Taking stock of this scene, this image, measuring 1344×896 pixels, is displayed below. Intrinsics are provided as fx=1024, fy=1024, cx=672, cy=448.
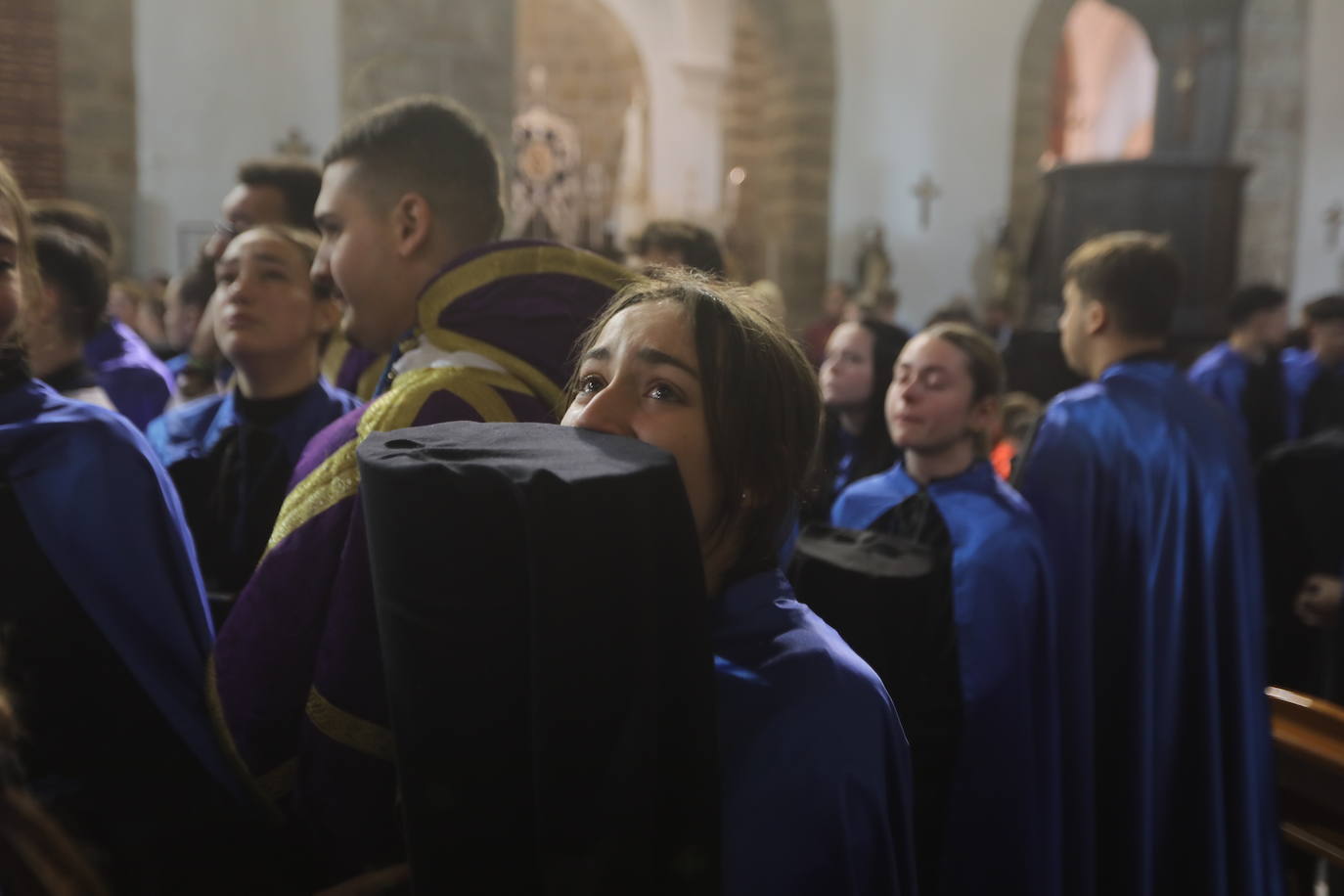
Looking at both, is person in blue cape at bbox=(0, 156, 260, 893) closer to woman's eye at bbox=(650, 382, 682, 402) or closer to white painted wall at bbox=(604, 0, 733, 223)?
woman's eye at bbox=(650, 382, 682, 402)

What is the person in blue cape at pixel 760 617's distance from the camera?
1.03 metres

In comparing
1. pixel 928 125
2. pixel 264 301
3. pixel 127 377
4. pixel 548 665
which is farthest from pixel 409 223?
pixel 928 125

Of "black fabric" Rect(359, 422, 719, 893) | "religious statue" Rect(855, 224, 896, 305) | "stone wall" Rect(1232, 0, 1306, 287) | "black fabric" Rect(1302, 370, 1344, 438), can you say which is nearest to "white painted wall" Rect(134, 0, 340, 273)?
"religious statue" Rect(855, 224, 896, 305)

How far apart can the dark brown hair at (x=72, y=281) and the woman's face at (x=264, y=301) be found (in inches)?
12.7

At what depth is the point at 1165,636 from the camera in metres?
2.81

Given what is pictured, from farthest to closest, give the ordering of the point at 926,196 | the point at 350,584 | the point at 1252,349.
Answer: the point at 926,196
the point at 1252,349
the point at 350,584

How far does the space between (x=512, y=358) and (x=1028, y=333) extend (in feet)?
22.3

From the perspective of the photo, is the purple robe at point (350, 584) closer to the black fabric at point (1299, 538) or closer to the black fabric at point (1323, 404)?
the black fabric at point (1299, 538)

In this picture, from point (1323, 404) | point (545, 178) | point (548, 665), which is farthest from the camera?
point (545, 178)

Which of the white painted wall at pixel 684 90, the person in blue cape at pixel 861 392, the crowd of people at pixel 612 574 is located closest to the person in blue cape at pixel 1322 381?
the crowd of people at pixel 612 574

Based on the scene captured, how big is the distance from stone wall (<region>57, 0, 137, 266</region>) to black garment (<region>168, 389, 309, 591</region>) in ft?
25.8

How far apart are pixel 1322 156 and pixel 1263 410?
8.24 meters

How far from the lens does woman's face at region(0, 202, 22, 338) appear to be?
1.55m

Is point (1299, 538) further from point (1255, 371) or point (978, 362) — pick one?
point (1255, 371)
